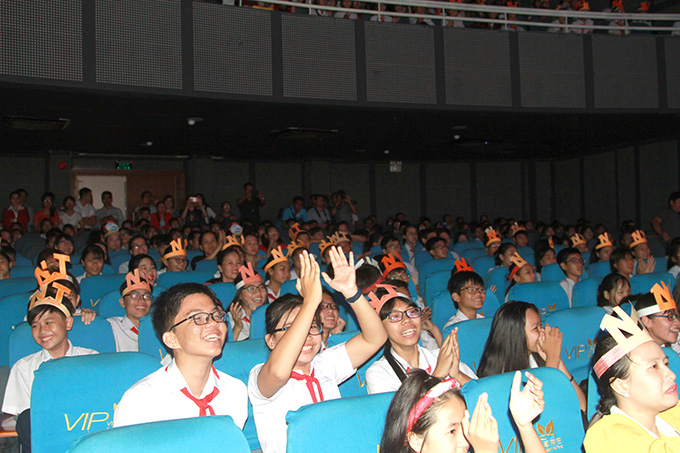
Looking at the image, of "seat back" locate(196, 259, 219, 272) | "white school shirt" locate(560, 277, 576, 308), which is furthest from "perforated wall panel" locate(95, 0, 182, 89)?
"white school shirt" locate(560, 277, 576, 308)

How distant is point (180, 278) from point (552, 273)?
3.91m

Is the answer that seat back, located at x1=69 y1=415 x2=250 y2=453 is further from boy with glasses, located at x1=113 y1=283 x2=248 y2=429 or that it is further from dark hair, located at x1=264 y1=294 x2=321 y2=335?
dark hair, located at x1=264 y1=294 x2=321 y2=335

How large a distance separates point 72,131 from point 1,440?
806 centimetres

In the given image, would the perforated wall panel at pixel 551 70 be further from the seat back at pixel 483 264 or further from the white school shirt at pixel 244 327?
the white school shirt at pixel 244 327

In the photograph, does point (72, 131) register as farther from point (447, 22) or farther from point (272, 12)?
point (447, 22)

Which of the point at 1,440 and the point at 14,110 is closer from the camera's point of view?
the point at 1,440

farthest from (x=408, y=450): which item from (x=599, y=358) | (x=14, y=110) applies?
(x=14, y=110)

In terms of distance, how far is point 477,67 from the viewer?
27.8 ft

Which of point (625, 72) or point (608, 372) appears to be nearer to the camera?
point (608, 372)

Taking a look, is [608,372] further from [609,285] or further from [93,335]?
[93,335]

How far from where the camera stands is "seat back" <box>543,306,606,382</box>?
374 centimetres

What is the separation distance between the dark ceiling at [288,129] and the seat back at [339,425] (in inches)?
230

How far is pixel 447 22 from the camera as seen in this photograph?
948cm

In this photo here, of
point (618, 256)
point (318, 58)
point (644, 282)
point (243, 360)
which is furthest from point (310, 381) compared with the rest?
point (318, 58)
